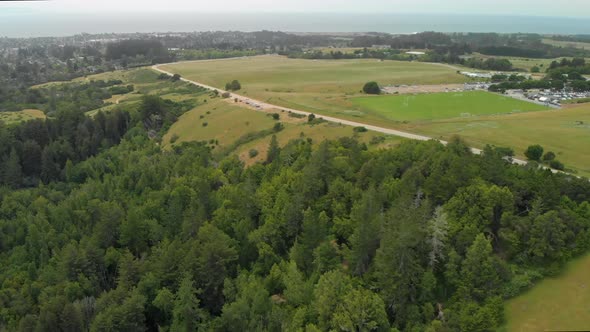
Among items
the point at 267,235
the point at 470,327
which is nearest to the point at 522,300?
the point at 470,327

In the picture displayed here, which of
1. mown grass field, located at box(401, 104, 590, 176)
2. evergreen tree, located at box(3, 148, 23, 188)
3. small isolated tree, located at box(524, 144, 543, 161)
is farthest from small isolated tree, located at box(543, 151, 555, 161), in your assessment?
evergreen tree, located at box(3, 148, 23, 188)

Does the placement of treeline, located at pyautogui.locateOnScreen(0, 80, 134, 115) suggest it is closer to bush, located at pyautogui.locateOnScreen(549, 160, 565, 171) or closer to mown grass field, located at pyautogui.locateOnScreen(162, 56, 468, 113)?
mown grass field, located at pyautogui.locateOnScreen(162, 56, 468, 113)

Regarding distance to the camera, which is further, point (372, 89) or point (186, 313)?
point (372, 89)

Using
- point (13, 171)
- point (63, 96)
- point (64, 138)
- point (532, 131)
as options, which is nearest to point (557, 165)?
point (532, 131)

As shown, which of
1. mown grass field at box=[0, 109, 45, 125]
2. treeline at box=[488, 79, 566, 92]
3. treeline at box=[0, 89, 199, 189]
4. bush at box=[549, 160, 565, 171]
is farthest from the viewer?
mown grass field at box=[0, 109, 45, 125]

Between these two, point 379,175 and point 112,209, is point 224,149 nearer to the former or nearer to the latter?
point 112,209

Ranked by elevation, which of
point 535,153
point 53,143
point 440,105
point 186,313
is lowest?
point 186,313

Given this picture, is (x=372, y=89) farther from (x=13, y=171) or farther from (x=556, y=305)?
(x=556, y=305)
